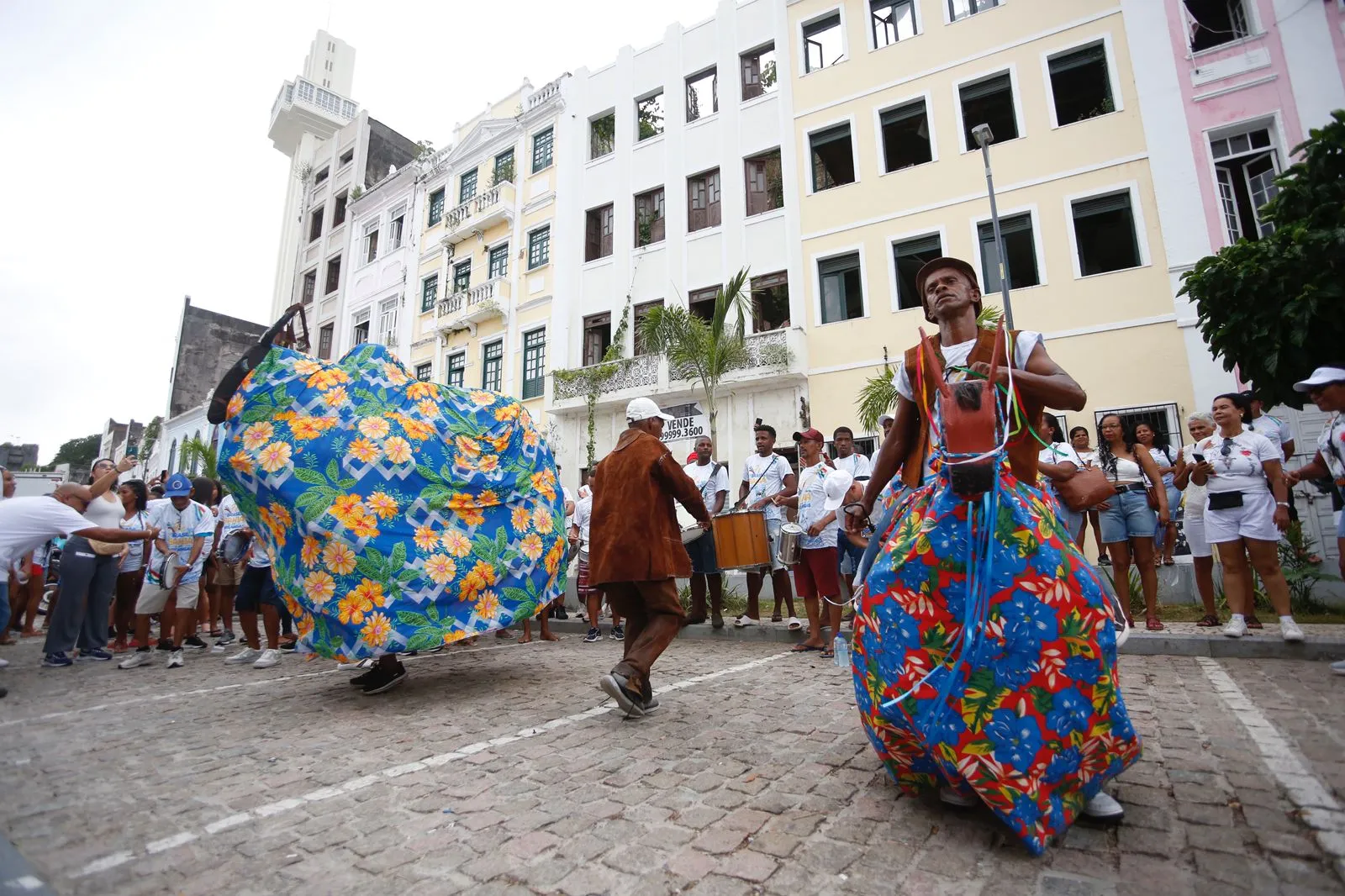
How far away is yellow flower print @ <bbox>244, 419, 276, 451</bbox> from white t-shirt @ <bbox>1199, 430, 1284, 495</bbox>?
23.8 feet

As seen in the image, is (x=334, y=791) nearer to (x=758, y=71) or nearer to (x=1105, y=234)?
(x=1105, y=234)

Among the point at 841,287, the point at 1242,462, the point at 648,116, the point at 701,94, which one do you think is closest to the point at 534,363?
the point at 648,116

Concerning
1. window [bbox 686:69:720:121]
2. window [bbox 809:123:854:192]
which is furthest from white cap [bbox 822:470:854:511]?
window [bbox 686:69:720:121]

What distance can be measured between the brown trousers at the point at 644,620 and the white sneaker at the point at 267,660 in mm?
4185

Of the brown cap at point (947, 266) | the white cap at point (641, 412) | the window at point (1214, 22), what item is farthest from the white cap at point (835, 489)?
the window at point (1214, 22)

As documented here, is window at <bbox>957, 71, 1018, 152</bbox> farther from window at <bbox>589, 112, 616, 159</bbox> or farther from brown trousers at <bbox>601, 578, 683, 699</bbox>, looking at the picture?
brown trousers at <bbox>601, 578, 683, 699</bbox>

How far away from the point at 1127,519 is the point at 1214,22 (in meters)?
13.8

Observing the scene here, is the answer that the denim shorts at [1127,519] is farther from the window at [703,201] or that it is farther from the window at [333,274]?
the window at [333,274]

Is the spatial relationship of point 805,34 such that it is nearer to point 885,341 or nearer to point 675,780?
point 885,341

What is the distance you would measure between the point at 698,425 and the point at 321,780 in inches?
618

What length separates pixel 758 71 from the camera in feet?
64.5

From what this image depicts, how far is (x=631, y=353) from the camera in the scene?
797 inches

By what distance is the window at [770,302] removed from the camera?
18078 millimetres

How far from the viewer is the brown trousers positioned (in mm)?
4086
